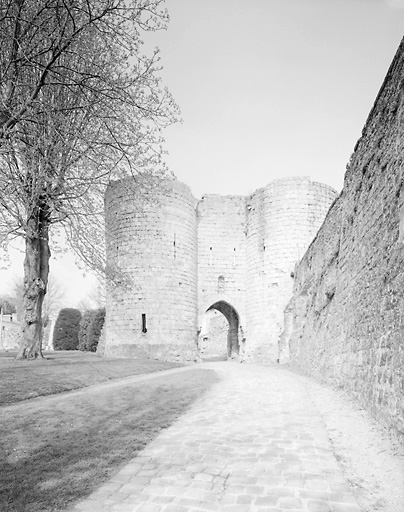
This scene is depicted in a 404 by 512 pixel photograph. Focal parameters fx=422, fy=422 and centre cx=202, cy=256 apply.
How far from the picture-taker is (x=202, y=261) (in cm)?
2848

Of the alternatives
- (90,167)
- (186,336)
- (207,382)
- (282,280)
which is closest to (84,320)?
(186,336)

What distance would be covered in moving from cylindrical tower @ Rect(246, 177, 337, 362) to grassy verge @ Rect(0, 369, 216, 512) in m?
17.3

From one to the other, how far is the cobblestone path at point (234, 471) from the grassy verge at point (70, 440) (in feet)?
0.79

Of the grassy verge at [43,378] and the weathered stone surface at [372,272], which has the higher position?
the weathered stone surface at [372,272]

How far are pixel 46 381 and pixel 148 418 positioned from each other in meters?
4.39

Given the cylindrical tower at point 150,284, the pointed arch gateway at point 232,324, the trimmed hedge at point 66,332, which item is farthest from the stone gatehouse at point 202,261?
the trimmed hedge at point 66,332

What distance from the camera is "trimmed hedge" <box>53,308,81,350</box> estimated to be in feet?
127

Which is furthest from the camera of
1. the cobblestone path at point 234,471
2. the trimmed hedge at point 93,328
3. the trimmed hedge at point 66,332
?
the trimmed hedge at point 66,332

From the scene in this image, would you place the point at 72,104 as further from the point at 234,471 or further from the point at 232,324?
the point at 232,324

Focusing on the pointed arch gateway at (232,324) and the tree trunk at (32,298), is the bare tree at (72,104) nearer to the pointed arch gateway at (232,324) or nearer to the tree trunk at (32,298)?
the tree trunk at (32,298)

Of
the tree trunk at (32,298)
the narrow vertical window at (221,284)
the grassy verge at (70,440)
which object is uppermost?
the narrow vertical window at (221,284)

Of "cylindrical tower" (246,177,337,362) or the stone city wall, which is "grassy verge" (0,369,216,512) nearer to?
"cylindrical tower" (246,177,337,362)

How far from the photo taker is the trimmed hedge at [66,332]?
38.8m

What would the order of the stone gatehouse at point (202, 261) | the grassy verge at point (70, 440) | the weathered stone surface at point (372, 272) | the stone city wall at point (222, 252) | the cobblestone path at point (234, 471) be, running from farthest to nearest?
the stone city wall at point (222, 252), the stone gatehouse at point (202, 261), the weathered stone surface at point (372, 272), the grassy verge at point (70, 440), the cobblestone path at point (234, 471)
